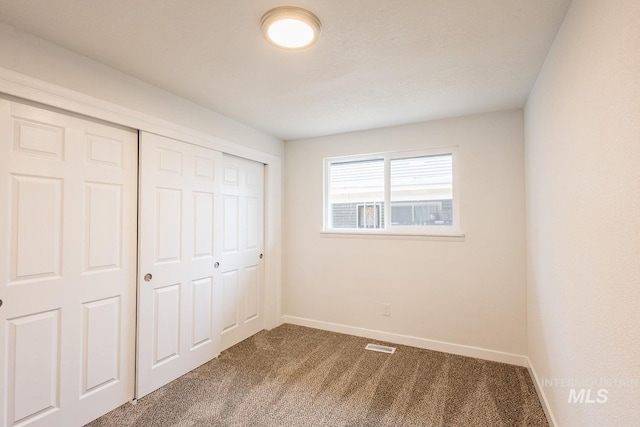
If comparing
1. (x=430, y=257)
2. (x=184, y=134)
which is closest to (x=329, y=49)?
(x=184, y=134)

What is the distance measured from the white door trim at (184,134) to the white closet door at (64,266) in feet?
0.28

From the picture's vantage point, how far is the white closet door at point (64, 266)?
171 cm

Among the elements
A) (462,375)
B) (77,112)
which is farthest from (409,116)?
(77,112)

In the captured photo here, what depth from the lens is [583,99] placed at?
4.54 ft

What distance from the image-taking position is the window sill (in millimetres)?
3107

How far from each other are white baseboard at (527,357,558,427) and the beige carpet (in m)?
0.05

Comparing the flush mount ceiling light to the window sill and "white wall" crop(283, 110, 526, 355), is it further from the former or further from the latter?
the window sill

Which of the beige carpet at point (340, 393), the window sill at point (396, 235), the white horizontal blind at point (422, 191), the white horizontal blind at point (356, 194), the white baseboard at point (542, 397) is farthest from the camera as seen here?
the white horizontal blind at point (356, 194)

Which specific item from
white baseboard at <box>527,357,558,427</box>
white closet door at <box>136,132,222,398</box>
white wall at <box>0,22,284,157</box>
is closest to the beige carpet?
white baseboard at <box>527,357,558,427</box>

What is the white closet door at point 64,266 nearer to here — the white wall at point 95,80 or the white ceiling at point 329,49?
the white wall at point 95,80

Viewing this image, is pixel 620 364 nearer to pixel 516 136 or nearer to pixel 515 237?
pixel 515 237

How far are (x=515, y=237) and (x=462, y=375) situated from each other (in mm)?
1322

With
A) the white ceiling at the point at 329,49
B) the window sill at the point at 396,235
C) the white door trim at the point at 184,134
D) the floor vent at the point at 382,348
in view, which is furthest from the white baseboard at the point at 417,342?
the white ceiling at the point at 329,49

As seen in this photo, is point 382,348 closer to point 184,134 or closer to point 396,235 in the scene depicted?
point 396,235
